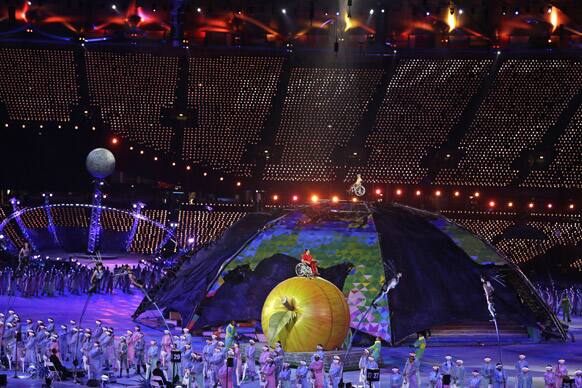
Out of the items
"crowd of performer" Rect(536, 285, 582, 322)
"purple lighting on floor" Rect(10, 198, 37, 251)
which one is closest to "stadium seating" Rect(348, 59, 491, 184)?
"crowd of performer" Rect(536, 285, 582, 322)

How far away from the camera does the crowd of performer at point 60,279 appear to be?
111ft

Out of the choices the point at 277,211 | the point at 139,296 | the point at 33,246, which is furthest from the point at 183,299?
the point at 33,246

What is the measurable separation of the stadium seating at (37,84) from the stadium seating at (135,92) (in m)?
1.09

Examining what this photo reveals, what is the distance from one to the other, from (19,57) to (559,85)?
83.5ft

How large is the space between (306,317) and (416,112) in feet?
89.1

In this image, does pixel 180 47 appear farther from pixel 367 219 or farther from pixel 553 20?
pixel 367 219

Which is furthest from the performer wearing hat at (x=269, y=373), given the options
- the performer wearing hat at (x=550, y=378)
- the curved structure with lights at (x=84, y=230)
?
the curved structure with lights at (x=84, y=230)

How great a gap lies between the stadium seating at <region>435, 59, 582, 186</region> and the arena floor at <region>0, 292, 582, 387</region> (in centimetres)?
1366

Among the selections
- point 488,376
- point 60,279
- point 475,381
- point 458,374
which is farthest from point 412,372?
point 60,279

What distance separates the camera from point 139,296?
35781mm

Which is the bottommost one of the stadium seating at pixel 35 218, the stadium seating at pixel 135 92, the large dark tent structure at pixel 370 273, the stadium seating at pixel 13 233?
the large dark tent structure at pixel 370 273

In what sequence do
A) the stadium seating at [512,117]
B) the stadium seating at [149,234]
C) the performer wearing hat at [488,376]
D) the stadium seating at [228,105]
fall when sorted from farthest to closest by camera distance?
the stadium seating at [228,105], the stadium seating at [512,117], the stadium seating at [149,234], the performer wearing hat at [488,376]

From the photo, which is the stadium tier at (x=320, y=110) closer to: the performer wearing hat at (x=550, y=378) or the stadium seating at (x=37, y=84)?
the stadium seating at (x=37, y=84)

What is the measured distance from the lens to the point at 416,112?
157ft
